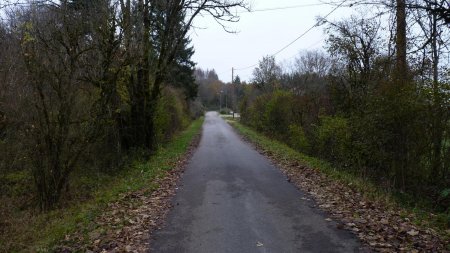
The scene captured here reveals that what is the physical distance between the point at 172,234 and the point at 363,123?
6620 mm

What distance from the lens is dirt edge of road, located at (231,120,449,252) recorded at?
5.80 m

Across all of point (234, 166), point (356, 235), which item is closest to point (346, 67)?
point (234, 166)

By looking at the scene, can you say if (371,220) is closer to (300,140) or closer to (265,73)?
(300,140)

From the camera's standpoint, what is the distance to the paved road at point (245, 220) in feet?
19.8

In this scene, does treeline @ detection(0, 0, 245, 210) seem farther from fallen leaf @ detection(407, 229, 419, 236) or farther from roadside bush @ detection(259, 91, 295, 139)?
roadside bush @ detection(259, 91, 295, 139)

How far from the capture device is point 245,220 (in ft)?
24.2

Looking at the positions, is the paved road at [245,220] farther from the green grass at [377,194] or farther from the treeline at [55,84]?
the treeline at [55,84]

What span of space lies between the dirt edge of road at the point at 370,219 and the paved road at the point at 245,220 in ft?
0.90

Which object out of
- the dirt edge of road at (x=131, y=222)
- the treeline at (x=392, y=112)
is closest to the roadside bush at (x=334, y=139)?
the treeline at (x=392, y=112)

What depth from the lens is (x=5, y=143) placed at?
10.8 meters

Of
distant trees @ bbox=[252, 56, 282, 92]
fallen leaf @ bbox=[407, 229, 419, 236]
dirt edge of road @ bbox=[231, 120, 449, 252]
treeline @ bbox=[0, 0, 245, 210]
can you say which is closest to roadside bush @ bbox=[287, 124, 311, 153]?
dirt edge of road @ bbox=[231, 120, 449, 252]

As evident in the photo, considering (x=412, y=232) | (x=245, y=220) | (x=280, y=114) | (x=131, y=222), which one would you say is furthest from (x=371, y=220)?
(x=280, y=114)

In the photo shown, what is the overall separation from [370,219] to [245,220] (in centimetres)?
218

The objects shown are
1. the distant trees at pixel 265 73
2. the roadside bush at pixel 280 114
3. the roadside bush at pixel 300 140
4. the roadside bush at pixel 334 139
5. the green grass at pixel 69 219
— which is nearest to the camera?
the green grass at pixel 69 219
